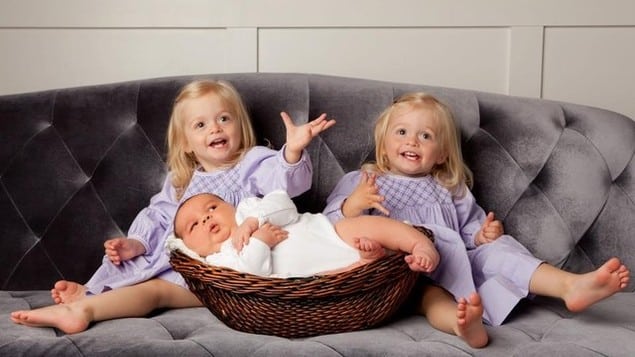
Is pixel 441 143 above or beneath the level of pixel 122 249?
above

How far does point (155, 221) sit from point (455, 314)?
2.89 feet

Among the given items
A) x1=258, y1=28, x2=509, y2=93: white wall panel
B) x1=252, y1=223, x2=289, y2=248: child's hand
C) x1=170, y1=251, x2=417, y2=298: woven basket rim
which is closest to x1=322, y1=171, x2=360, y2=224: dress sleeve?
x1=252, y1=223, x2=289, y2=248: child's hand

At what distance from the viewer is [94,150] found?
2434 mm

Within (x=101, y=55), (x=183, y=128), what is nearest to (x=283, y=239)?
(x=183, y=128)

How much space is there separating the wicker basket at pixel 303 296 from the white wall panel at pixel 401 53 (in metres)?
1.08

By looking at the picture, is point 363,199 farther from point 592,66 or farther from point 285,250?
point 592,66

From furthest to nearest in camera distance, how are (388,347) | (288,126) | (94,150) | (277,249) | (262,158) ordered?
(94,150)
(262,158)
(288,126)
(277,249)
(388,347)

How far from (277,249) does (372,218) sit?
22 centimetres

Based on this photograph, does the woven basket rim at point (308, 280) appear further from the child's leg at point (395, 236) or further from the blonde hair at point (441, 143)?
the blonde hair at point (441, 143)

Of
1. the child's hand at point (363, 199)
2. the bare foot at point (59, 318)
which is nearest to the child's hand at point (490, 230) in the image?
the child's hand at point (363, 199)

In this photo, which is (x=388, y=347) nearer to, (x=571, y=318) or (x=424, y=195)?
(x=571, y=318)

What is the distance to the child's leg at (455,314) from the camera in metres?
1.70

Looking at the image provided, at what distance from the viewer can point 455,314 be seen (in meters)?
1.86

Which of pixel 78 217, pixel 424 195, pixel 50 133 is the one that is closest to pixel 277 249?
pixel 424 195
